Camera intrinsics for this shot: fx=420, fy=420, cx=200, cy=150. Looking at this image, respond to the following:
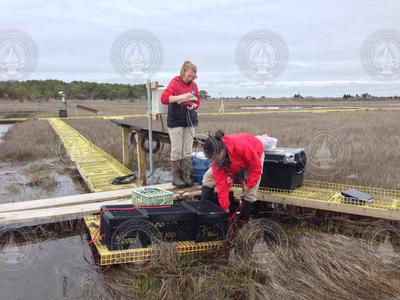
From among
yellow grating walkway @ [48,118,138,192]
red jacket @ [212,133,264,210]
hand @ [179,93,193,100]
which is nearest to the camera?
red jacket @ [212,133,264,210]

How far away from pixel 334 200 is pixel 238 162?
1.60 meters

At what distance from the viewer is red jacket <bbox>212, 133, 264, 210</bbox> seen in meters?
4.89

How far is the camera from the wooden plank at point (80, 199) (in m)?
5.79

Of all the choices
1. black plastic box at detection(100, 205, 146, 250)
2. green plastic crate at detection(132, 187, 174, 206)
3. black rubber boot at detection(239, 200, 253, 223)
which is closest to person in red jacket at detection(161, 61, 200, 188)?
green plastic crate at detection(132, 187, 174, 206)

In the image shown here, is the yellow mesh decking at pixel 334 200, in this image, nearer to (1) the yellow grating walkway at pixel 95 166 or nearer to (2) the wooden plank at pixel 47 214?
(2) the wooden plank at pixel 47 214

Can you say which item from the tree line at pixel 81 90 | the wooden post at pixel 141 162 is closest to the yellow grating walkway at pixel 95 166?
the wooden post at pixel 141 162

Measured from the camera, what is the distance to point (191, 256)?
4652 millimetres

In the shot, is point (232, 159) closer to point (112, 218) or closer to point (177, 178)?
point (112, 218)
